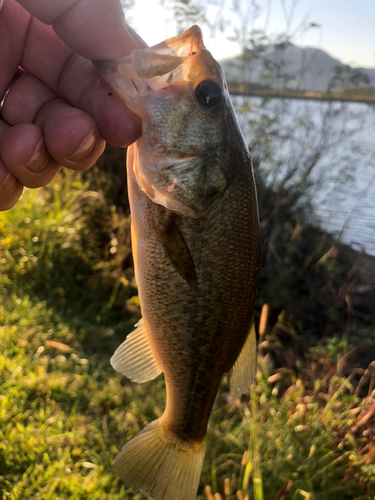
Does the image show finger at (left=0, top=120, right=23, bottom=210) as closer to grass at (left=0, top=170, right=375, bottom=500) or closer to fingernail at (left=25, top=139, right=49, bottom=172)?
fingernail at (left=25, top=139, right=49, bottom=172)

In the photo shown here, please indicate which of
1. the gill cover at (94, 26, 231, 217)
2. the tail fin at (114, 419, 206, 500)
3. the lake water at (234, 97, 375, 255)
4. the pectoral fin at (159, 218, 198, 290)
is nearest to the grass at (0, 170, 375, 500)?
the tail fin at (114, 419, 206, 500)

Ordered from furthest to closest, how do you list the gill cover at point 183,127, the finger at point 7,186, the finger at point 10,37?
the finger at point 10,37, the finger at point 7,186, the gill cover at point 183,127

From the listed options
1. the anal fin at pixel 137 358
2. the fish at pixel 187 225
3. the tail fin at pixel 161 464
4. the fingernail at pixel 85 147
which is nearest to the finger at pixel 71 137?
the fingernail at pixel 85 147

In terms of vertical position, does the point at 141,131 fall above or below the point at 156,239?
above

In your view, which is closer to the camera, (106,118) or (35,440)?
(106,118)

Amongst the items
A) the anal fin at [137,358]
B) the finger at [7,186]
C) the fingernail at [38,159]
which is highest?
the fingernail at [38,159]

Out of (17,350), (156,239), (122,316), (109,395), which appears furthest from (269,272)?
(156,239)

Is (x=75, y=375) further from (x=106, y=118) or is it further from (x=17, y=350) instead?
(x=106, y=118)

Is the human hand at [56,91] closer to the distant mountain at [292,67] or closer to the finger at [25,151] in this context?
the finger at [25,151]
